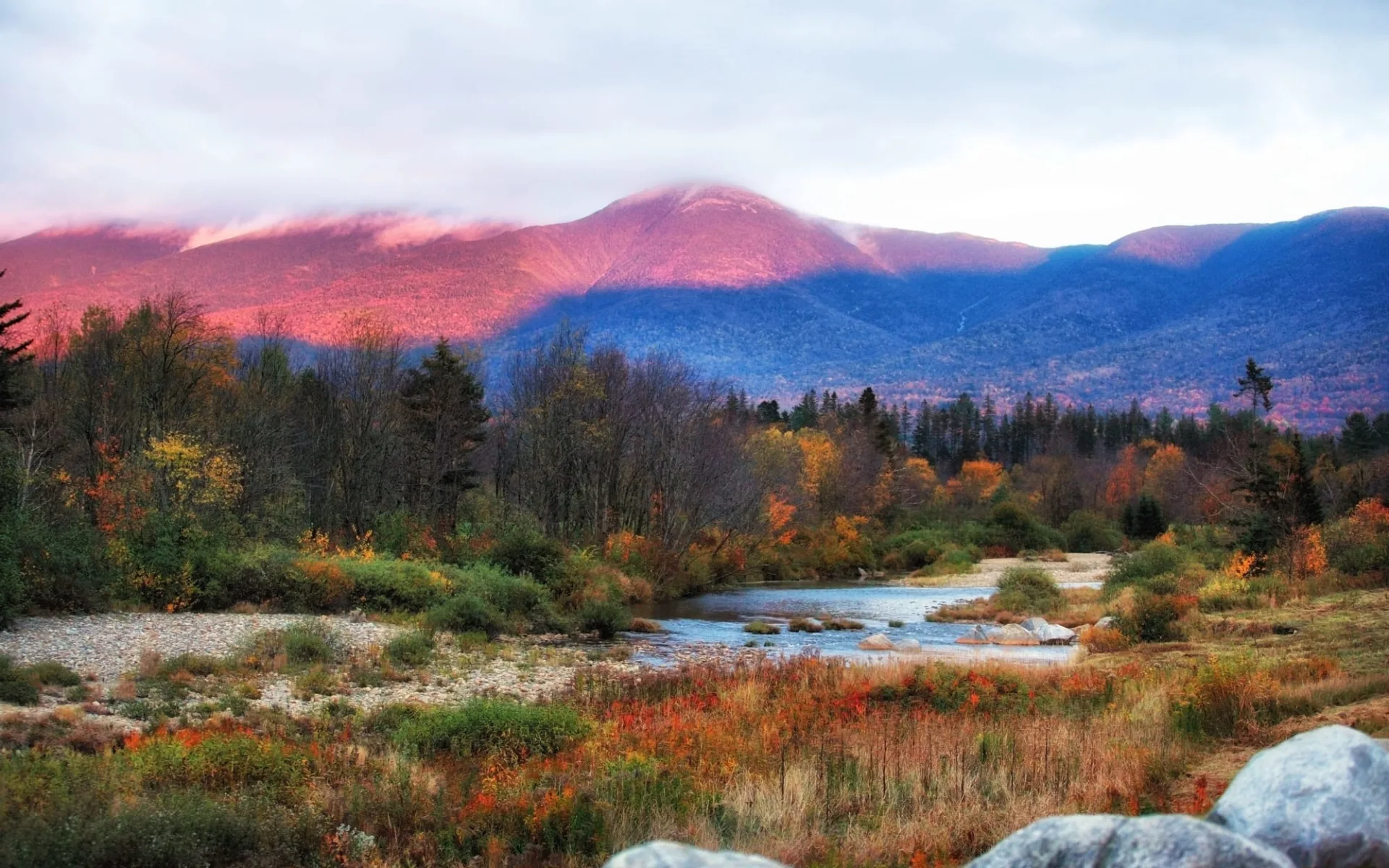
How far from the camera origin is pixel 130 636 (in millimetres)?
21406

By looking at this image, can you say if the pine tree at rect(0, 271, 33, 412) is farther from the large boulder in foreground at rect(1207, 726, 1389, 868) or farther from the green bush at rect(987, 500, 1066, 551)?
the green bush at rect(987, 500, 1066, 551)

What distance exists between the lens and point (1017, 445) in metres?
153

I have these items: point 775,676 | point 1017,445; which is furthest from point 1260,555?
point 1017,445

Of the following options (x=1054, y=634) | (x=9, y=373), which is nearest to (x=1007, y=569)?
(x=1054, y=634)

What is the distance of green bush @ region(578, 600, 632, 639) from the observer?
31516 millimetres

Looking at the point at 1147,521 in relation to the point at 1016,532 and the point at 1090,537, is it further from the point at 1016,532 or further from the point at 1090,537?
the point at 1016,532

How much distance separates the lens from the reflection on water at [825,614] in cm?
2806

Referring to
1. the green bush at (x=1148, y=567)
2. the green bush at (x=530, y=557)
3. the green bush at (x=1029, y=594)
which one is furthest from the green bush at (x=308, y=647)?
the green bush at (x=1148, y=567)

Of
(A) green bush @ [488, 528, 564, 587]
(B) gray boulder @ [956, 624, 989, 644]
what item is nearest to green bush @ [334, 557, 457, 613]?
(A) green bush @ [488, 528, 564, 587]

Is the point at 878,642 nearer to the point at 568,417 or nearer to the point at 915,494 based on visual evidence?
the point at 568,417

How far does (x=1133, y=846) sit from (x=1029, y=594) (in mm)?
40231

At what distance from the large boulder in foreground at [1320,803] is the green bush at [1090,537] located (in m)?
79.7

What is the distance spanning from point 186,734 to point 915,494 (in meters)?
88.3

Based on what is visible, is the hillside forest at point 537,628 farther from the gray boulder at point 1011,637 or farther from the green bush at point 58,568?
the gray boulder at point 1011,637
